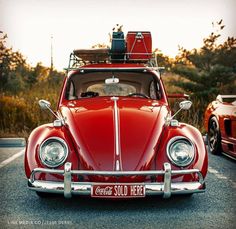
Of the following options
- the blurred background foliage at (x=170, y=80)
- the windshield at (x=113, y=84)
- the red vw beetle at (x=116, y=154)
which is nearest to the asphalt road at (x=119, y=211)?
the red vw beetle at (x=116, y=154)

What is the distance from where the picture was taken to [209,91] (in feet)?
60.0

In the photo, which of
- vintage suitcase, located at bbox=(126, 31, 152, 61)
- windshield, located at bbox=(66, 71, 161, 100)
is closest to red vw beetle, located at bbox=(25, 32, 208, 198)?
windshield, located at bbox=(66, 71, 161, 100)

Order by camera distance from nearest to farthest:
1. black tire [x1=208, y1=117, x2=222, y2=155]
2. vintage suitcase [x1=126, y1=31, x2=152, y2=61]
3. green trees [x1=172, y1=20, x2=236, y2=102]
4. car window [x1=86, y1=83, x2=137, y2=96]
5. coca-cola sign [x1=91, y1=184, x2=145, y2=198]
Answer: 1. coca-cola sign [x1=91, y1=184, x2=145, y2=198]
2. car window [x1=86, y1=83, x2=137, y2=96]
3. vintage suitcase [x1=126, y1=31, x2=152, y2=61]
4. black tire [x1=208, y1=117, x2=222, y2=155]
5. green trees [x1=172, y1=20, x2=236, y2=102]

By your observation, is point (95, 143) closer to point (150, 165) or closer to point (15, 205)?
point (150, 165)

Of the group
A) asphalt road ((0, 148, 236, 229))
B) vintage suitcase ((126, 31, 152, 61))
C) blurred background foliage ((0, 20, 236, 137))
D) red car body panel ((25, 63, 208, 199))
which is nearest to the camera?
asphalt road ((0, 148, 236, 229))

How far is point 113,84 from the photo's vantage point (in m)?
5.77

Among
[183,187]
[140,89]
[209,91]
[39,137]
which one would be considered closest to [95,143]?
[39,137]

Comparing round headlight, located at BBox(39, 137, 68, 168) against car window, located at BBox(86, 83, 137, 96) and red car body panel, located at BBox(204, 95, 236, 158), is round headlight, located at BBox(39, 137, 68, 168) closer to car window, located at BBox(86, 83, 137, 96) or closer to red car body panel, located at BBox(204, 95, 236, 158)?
car window, located at BBox(86, 83, 137, 96)

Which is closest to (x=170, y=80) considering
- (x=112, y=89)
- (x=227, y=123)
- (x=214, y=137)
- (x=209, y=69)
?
(x=209, y=69)

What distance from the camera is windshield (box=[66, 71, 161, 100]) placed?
5606 millimetres

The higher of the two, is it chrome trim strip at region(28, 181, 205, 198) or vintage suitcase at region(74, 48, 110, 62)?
vintage suitcase at region(74, 48, 110, 62)

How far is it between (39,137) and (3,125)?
24.2 feet

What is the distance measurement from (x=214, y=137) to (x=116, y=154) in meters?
3.86

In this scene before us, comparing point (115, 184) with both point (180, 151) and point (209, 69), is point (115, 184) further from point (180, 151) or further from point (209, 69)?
point (209, 69)
